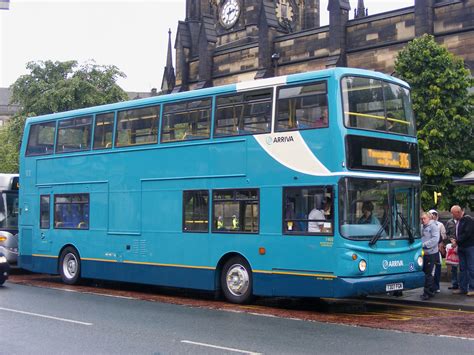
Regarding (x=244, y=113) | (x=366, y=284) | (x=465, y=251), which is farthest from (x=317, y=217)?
(x=465, y=251)

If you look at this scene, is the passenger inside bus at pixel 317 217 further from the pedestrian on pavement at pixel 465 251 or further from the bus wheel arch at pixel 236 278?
the pedestrian on pavement at pixel 465 251

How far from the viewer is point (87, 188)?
Result: 16.9 metres

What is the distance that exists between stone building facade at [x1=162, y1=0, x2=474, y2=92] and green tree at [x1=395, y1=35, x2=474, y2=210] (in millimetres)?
7792

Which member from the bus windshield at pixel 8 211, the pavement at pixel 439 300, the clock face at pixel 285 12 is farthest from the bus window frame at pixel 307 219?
the clock face at pixel 285 12

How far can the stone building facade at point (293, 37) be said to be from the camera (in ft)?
110

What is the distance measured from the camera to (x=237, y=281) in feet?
44.3

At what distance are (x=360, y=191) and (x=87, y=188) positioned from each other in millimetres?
7599

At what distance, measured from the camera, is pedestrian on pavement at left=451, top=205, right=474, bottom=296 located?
558 inches

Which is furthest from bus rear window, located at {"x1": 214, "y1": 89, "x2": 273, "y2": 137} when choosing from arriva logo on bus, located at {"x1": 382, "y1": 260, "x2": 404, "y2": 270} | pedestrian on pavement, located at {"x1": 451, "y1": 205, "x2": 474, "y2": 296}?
pedestrian on pavement, located at {"x1": 451, "y1": 205, "x2": 474, "y2": 296}

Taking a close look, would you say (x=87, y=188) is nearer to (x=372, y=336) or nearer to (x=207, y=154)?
(x=207, y=154)

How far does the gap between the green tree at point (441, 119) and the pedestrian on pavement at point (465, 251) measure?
10.9 meters

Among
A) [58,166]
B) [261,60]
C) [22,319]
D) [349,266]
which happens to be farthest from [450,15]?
[22,319]

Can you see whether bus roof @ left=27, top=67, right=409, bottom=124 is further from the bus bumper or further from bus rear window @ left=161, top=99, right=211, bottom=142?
the bus bumper

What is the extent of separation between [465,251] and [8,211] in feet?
43.3
